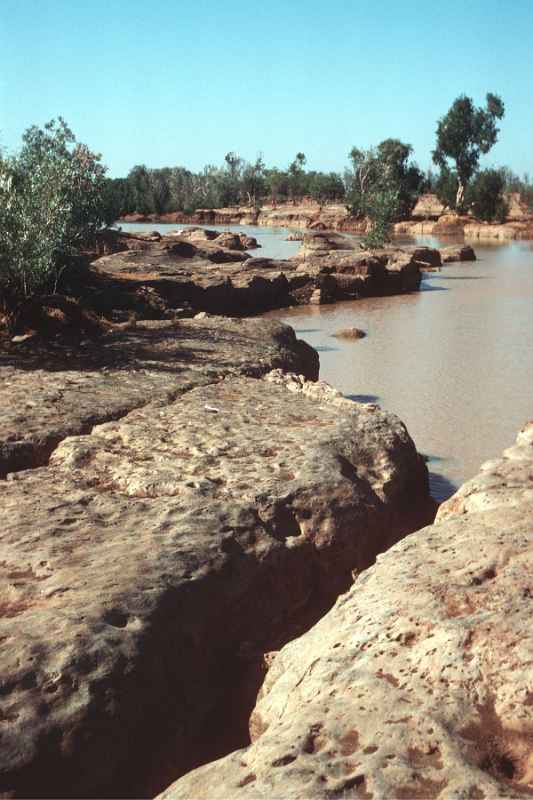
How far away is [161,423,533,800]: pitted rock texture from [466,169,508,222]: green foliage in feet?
170

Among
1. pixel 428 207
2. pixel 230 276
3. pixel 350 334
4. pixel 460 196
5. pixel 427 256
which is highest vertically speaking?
pixel 460 196

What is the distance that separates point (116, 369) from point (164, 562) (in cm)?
262

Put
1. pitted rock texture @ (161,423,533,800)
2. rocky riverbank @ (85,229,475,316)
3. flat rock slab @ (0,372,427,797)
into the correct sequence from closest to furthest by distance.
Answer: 1. pitted rock texture @ (161,423,533,800)
2. flat rock slab @ (0,372,427,797)
3. rocky riverbank @ (85,229,475,316)

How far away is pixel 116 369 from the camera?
508 centimetres

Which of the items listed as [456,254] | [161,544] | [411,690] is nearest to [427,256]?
[456,254]

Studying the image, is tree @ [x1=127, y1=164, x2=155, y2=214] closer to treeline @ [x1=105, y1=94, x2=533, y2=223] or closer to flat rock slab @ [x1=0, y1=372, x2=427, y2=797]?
treeline @ [x1=105, y1=94, x2=533, y2=223]

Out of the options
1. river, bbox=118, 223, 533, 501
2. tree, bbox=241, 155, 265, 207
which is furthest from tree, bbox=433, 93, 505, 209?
river, bbox=118, 223, 533, 501

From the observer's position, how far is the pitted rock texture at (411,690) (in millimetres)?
1661

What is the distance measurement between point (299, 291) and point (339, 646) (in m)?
15.8

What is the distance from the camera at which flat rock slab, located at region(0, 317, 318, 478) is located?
378 centimetres

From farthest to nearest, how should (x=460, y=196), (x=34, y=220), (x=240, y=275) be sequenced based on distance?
(x=460, y=196)
(x=240, y=275)
(x=34, y=220)

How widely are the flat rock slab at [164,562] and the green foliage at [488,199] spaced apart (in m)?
50.6

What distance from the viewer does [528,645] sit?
1972 mm

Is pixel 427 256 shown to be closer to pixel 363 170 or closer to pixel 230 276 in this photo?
pixel 230 276
